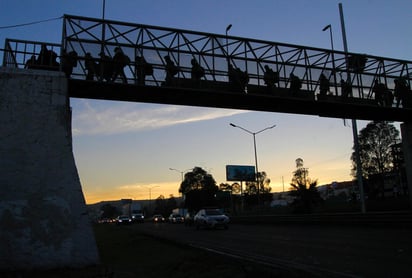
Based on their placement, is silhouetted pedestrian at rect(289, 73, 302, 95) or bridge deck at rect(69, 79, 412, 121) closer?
bridge deck at rect(69, 79, 412, 121)

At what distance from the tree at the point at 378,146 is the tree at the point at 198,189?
32444 millimetres

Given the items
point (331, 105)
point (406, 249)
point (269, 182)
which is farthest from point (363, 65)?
point (269, 182)

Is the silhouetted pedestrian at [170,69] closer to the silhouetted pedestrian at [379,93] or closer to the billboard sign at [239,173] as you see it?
the silhouetted pedestrian at [379,93]

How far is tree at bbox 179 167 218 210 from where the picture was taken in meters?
89.8

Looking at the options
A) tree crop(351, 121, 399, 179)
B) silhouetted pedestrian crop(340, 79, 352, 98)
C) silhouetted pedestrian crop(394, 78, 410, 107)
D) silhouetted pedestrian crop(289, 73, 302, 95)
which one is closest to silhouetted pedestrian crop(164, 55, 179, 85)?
silhouetted pedestrian crop(289, 73, 302, 95)

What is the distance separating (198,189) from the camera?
3743 inches

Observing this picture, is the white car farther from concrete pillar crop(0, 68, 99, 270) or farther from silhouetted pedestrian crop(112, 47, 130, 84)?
concrete pillar crop(0, 68, 99, 270)

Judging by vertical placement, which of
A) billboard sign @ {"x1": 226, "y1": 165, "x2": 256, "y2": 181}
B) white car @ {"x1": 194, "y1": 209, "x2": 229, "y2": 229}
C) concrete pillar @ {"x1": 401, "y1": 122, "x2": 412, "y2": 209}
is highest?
billboard sign @ {"x1": 226, "y1": 165, "x2": 256, "y2": 181}

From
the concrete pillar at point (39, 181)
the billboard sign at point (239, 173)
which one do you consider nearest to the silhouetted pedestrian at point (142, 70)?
the concrete pillar at point (39, 181)

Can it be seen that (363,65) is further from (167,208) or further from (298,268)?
(167,208)

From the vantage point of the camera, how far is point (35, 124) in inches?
487

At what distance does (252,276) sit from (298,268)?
1616 mm

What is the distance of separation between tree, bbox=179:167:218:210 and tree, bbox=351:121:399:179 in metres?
32.4

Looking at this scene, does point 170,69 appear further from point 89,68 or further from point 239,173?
point 239,173
